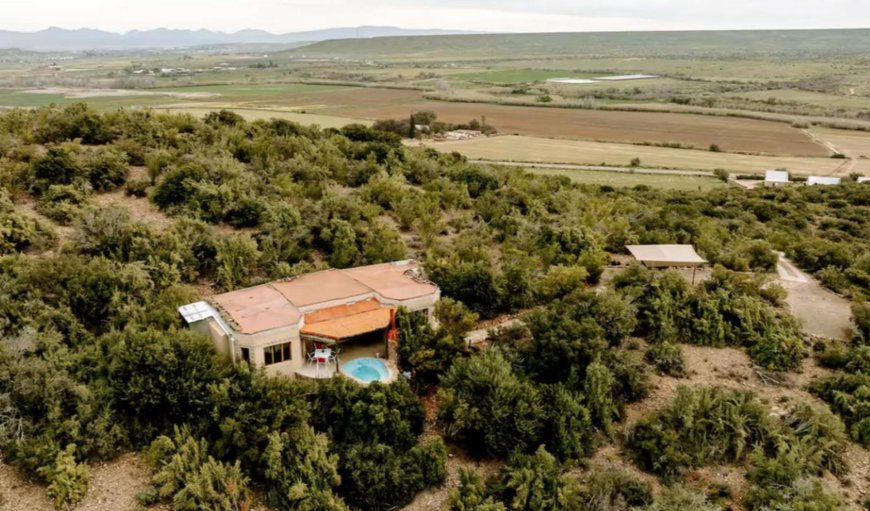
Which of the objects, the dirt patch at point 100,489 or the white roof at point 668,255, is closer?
the dirt patch at point 100,489

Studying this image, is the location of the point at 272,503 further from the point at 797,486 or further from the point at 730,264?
the point at 730,264

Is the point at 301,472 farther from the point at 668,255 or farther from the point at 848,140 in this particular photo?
the point at 848,140

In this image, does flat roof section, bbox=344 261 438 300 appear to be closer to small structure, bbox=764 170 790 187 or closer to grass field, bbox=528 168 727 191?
grass field, bbox=528 168 727 191

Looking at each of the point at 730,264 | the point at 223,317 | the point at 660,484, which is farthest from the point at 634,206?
the point at 223,317

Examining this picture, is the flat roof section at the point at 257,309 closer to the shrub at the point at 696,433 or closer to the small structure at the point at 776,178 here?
the shrub at the point at 696,433

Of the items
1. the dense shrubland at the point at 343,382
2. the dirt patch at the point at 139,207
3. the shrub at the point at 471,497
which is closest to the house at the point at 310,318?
the dense shrubland at the point at 343,382

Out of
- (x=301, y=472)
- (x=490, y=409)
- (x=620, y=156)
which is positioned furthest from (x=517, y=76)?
(x=301, y=472)
